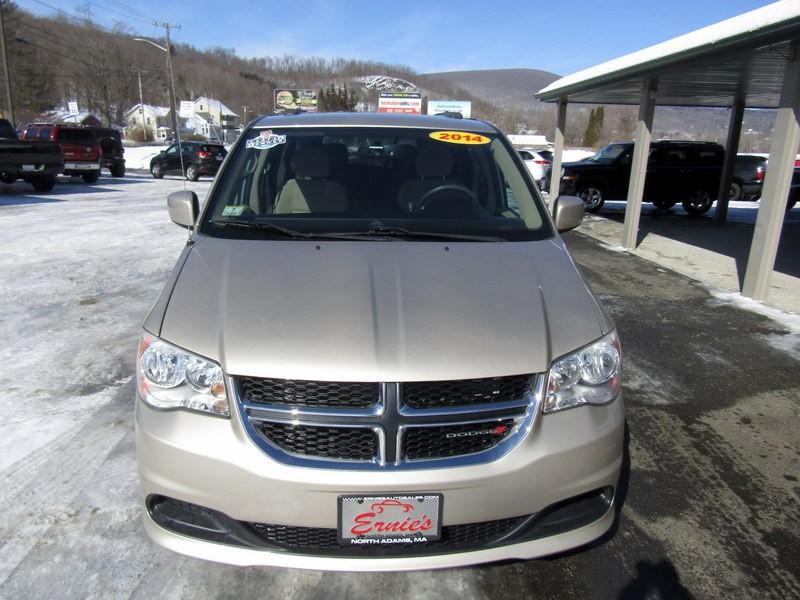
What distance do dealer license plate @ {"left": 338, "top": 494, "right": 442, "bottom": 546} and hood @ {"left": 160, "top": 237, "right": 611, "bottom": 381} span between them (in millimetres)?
397

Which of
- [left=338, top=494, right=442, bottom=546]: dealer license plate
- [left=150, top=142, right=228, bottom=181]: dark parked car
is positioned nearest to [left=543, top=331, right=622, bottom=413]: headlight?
[left=338, top=494, right=442, bottom=546]: dealer license plate

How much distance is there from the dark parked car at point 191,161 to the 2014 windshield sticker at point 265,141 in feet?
70.7

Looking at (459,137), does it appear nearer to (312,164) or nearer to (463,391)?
(312,164)

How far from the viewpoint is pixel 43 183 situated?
53.3ft

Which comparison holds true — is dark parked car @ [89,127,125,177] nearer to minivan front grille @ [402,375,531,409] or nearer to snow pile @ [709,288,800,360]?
snow pile @ [709,288,800,360]

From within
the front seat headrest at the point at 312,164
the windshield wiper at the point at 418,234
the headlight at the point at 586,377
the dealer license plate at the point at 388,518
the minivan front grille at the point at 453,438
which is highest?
the front seat headrest at the point at 312,164

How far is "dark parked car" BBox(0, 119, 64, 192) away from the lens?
47.9 feet

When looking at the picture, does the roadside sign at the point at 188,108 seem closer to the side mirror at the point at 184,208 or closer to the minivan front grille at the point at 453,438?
the side mirror at the point at 184,208

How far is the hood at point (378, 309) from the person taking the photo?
1.95 metres

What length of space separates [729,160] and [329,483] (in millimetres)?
15089

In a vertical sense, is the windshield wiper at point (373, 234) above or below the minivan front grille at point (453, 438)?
above

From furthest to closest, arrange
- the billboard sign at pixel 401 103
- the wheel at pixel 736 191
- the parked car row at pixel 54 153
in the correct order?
1. the billboard sign at pixel 401 103
2. the wheel at pixel 736 191
3. the parked car row at pixel 54 153

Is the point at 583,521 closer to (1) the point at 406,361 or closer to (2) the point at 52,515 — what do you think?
(1) the point at 406,361

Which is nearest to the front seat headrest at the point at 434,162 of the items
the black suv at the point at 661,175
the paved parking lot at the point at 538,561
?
the paved parking lot at the point at 538,561
